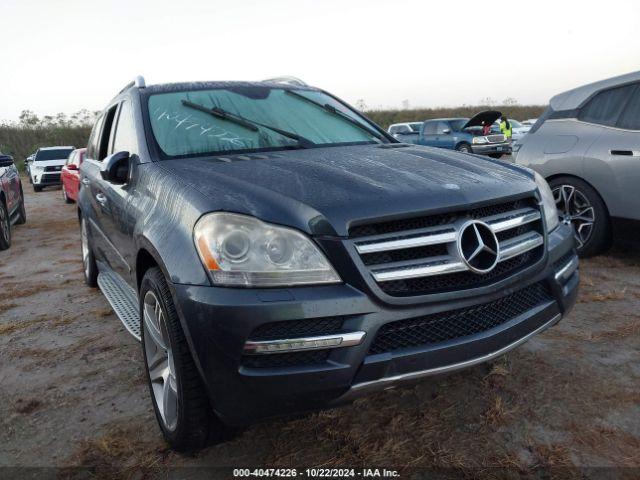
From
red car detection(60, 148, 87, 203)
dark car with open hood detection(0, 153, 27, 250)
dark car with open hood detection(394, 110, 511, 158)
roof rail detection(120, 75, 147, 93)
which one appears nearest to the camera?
roof rail detection(120, 75, 147, 93)

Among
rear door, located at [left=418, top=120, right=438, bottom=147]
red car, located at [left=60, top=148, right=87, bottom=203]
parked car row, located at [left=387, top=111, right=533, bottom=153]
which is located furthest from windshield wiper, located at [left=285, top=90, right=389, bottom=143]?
rear door, located at [left=418, top=120, right=438, bottom=147]

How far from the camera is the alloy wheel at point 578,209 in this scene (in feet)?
15.6

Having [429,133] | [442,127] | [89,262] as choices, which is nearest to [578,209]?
[89,262]

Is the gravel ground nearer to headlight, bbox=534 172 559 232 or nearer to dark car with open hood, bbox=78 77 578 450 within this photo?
dark car with open hood, bbox=78 77 578 450

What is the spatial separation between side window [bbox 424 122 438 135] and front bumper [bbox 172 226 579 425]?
18.0 metres

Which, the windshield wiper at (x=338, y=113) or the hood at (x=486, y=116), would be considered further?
the hood at (x=486, y=116)

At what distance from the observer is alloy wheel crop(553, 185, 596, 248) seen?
4746 mm

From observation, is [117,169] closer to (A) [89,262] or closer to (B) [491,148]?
(A) [89,262]

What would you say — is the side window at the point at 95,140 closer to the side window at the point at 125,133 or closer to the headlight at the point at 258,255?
the side window at the point at 125,133

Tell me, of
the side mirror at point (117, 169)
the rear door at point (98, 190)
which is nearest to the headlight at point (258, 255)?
the side mirror at point (117, 169)

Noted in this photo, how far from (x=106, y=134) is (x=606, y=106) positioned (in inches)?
169

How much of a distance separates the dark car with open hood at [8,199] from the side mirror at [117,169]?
4735 mm

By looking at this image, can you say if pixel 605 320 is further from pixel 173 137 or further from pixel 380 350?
pixel 173 137

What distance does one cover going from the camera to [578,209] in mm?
4844
